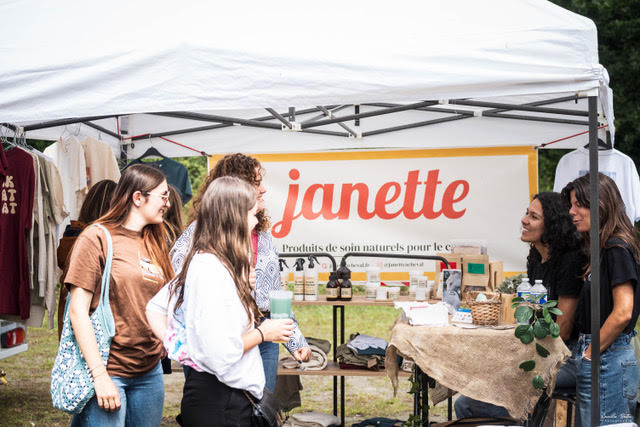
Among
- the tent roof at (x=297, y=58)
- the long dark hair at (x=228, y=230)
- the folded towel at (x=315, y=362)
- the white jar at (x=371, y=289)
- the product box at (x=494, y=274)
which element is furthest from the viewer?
the white jar at (x=371, y=289)

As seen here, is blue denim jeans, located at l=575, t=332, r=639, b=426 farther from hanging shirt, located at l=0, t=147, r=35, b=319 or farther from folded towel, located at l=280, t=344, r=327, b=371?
hanging shirt, located at l=0, t=147, r=35, b=319

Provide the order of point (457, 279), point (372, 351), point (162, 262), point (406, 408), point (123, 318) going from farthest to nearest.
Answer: point (406, 408)
point (372, 351)
point (457, 279)
point (162, 262)
point (123, 318)

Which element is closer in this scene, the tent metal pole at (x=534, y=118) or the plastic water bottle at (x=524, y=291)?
the plastic water bottle at (x=524, y=291)

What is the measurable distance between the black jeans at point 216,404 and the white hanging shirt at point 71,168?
141 inches

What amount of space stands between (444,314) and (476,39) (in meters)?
1.33

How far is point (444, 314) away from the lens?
10.2 ft

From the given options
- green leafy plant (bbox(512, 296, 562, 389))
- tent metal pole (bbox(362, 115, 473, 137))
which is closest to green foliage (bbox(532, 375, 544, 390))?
green leafy plant (bbox(512, 296, 562, 389))

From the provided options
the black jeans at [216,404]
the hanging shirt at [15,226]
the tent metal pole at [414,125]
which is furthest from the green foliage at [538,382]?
the hanging shirt at [15,226]

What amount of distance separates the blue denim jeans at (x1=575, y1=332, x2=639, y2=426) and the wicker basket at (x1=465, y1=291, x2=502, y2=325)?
42 centimetres

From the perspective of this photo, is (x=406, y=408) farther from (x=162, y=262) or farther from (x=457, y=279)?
(x=162, y=262)

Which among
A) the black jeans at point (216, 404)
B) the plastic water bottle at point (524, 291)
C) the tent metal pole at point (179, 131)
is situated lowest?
the black jeans at point (216, 404)

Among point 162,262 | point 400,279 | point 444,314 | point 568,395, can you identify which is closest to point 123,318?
point 162,262

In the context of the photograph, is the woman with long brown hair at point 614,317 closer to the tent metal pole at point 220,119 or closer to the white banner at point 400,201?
the white banner at point 400,201

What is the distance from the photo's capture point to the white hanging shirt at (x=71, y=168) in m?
5.13
